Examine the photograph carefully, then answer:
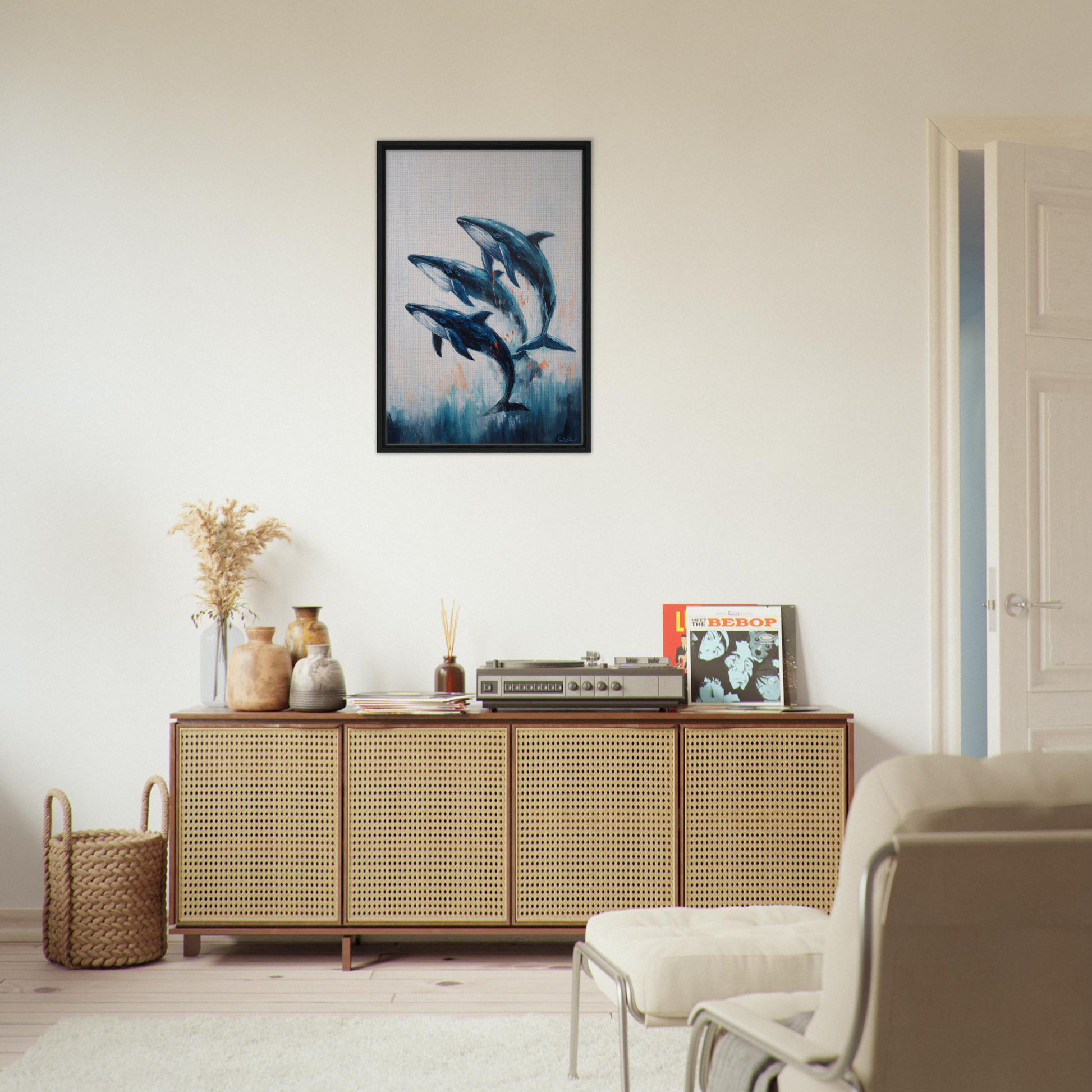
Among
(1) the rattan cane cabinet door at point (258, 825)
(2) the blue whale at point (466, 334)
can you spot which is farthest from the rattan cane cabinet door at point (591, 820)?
(2) the blue whale at point (466, 334)

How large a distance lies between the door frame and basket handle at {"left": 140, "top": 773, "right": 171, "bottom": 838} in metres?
2.44

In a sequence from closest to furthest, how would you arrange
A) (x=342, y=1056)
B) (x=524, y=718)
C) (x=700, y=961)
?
(x=700, y=961) → (x=342, y=1056) → (x=524, y=718)

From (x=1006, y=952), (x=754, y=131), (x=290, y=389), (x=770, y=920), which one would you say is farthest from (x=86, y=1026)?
(x=754, y=131)

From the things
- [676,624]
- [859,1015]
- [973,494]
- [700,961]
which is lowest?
[700,961]

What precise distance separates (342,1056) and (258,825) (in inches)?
32.4

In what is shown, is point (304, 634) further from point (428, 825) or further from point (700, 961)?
point (700, 961)

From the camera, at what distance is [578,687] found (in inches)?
123

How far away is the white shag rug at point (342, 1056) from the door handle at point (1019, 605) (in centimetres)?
162

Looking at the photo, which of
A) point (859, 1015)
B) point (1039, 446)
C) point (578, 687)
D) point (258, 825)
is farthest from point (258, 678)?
point (1039, 446)

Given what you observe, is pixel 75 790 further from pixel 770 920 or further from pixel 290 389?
pixel 770 920

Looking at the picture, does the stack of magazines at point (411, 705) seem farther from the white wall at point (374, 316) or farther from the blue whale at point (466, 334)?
the blue whale at point (466, 334)

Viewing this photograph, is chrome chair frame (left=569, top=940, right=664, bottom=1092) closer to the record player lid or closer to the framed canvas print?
the record player lid

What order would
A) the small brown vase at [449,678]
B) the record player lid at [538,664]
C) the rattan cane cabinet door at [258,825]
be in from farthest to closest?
the small brown vase at [449,678] < the record player lid at [538,664] < the rattan cane cabinet door at [258,825]

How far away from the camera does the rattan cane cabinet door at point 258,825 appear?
3064 mm
